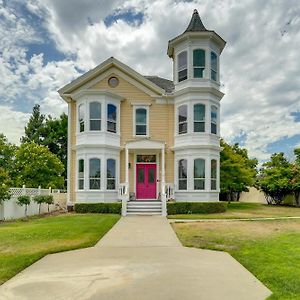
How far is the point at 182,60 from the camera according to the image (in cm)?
2173

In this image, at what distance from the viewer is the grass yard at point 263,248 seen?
18.6 feet

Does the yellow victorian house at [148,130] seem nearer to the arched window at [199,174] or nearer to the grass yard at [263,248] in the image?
the arched window at [199,174]

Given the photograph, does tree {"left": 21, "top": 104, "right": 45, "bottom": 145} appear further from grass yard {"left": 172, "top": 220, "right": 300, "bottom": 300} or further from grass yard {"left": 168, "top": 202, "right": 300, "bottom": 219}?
grass yard {"left": 172, "top": 220, "right": 300, "bottom": 300}

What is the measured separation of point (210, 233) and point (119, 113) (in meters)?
11.9

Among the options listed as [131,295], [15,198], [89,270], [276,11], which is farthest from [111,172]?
[131,295]

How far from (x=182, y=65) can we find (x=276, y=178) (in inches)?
555

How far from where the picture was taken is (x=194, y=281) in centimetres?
571

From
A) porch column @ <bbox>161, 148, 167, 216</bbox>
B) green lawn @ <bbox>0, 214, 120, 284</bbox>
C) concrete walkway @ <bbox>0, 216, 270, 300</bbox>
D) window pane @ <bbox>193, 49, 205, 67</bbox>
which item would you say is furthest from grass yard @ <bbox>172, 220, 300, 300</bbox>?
window pane @ <bbox>193, 49, 205, 67</bbox>

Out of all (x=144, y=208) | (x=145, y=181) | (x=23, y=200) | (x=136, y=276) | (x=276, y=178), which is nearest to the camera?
Result: (x=136, y=276)

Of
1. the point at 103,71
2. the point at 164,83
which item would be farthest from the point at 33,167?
the point at 164,83

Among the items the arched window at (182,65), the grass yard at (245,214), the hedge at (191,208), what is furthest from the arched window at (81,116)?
the grass yard at (245,214)

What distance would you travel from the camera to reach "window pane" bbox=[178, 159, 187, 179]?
69.0 ft

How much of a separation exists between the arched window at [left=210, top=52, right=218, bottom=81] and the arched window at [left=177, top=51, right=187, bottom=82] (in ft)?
5.10

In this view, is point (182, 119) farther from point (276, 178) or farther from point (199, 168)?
point (276, 178)
